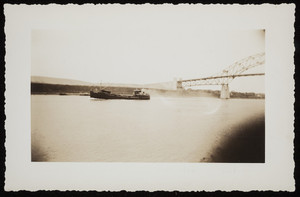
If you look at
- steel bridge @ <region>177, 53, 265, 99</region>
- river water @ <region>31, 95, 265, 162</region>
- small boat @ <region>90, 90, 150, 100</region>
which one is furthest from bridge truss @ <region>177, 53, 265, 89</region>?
small boat @ <region>90, 90, 150, 100</region>

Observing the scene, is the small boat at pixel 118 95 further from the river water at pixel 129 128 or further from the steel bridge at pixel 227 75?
the steel bridge at pixel 227 75

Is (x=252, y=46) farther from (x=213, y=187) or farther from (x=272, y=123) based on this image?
(x=213, y=187)

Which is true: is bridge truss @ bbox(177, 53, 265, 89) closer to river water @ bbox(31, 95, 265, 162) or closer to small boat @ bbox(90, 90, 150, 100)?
river water @ bbox(31, 95, 265, 162)

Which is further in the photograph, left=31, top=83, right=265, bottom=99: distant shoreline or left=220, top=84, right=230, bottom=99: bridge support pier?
left=220, top=84, right=230, bottom=99: bridge support pier

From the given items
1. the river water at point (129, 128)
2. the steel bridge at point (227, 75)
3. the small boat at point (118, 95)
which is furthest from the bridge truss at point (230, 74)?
the small boat at point (118, 95)

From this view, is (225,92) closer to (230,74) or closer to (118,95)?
(230,74)
